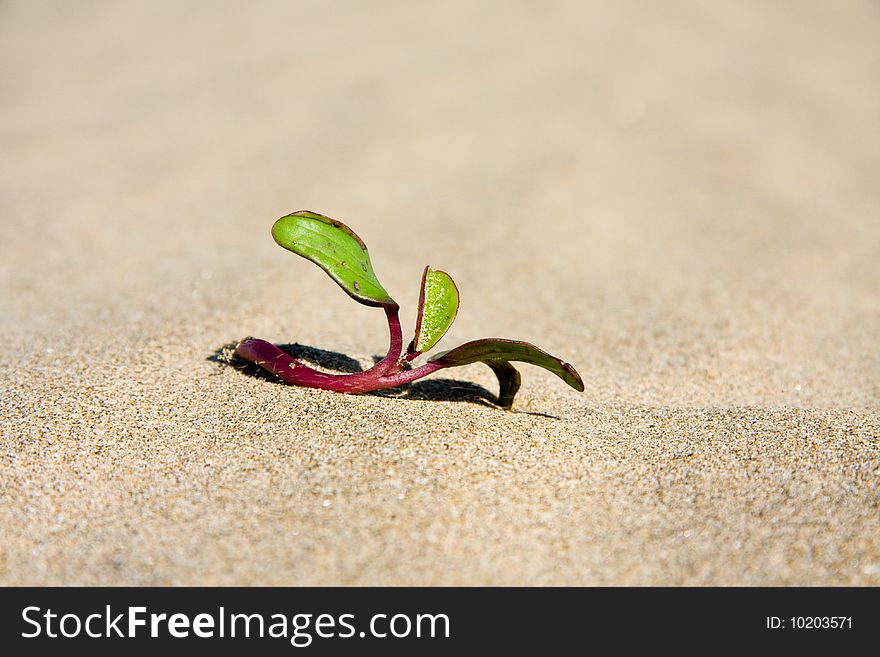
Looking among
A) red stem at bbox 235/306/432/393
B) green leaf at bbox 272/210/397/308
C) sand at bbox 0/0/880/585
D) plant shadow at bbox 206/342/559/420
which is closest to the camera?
sand at bbox 0/0/880/585

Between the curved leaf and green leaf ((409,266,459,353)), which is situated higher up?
green leaf ((409,266,459,353))

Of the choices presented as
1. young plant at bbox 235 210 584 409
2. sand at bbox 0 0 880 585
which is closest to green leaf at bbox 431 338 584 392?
young plant at bbox 235 210 584 409

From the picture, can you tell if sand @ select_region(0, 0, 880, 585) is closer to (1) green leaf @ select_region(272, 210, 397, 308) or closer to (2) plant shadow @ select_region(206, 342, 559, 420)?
→ (2) plant shadow @ select_region(206, 342, 559, 420)

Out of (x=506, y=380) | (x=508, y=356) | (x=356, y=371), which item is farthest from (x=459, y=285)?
(x=508, y=356)

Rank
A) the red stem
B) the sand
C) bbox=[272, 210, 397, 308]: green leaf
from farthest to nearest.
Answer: the red stem < bbox=[272, 210, 397, 308]: green leaf < the sand

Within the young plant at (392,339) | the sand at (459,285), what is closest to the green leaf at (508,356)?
the young plant at (392,339)

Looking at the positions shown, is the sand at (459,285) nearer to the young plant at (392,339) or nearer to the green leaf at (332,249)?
the young plant at (392,339)
